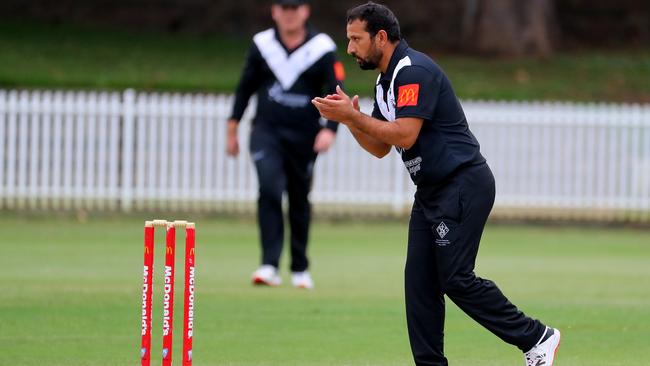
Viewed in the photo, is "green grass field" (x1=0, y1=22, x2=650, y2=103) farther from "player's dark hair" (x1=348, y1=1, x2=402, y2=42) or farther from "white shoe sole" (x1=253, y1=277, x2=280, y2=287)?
"player's dark hair" (x1=348, y1=1, x2=402, y2=42)

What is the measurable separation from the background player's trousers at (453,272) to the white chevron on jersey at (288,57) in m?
4.35

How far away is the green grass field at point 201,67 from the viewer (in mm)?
22669

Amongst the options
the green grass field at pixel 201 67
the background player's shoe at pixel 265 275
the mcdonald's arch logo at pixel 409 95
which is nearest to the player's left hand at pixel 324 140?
the background player's shoe at pixel 265 275

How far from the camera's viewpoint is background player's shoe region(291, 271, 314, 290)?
11.2 meters

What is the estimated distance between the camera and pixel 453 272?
6.71 metres

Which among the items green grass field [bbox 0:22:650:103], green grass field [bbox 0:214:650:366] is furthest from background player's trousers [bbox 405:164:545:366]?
green grass field [bbox 0:22:650:103]

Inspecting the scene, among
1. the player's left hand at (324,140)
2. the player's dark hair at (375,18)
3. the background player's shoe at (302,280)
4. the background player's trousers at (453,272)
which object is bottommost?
the background player's shoe at (302,280)

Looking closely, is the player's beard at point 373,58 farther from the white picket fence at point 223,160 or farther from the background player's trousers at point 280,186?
the white picket fence at point 223,160

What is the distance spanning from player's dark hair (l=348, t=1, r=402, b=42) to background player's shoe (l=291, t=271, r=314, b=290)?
4638 millimetres

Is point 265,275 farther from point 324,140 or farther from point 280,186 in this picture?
point 324,140

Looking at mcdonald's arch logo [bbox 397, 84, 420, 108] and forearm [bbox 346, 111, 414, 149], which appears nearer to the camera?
forearm [bbox 346, 111, 414, 149]

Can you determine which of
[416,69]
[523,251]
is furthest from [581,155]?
[416,69]

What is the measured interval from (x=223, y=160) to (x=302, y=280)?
7746 millimetres

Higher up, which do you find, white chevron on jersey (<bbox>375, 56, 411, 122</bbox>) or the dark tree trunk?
the dark tree trunk
